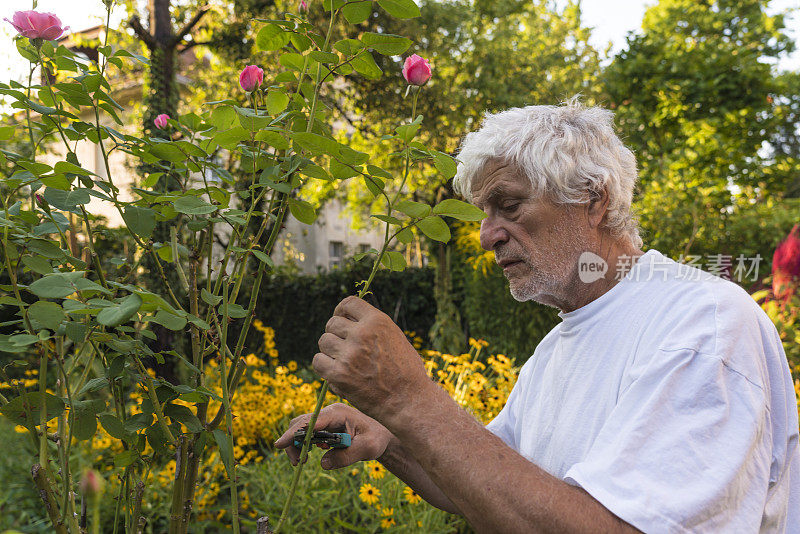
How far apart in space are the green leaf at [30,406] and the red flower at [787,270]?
4.71 m

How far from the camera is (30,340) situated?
0.85 metres

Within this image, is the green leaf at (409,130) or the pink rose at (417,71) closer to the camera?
the green leaf at (409,130)

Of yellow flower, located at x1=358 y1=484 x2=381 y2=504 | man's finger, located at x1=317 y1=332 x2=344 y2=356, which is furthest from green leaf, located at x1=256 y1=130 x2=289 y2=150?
yellow flower, located at x1=358 y1=484 x2=381 y2=504

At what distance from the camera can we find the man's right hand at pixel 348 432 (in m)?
1.45

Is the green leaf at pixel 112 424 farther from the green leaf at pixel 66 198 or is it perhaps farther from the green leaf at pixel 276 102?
the green leaf at pixel 276 102

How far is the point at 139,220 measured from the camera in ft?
3.47

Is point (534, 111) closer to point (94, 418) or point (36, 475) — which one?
point (94, 418)

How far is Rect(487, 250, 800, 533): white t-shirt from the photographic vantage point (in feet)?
3.11

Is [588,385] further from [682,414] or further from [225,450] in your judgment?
[225,450]

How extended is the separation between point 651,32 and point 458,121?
529 cm

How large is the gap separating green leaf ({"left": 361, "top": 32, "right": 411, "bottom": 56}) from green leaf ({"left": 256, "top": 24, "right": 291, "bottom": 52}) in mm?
158

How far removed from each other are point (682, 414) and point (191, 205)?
88cm

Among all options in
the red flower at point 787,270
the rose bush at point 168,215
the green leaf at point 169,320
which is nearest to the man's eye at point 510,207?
the rose bush at point 168,215

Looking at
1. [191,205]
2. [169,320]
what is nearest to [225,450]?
[169,320]
